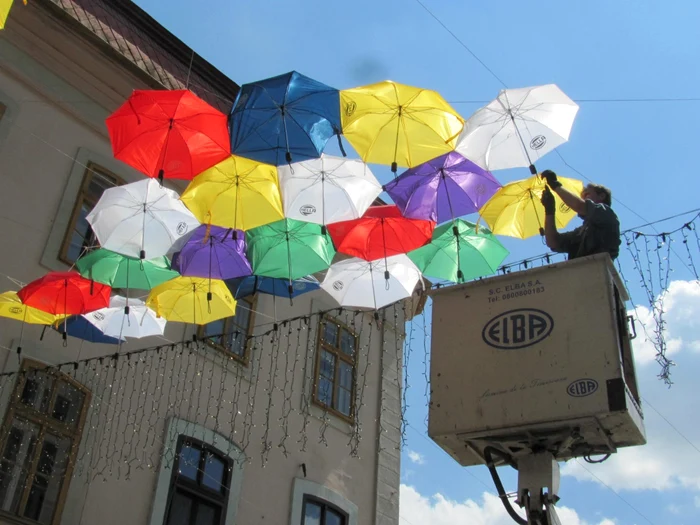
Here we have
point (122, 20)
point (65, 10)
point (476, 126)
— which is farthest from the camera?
point (122, 20)

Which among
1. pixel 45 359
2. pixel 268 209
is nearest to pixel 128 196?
pixel 268 209

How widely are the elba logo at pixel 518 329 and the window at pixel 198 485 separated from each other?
713 cm

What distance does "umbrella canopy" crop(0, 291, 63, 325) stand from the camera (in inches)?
374

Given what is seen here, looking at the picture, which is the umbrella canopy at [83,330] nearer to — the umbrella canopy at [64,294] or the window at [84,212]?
the umbrella canopy at [64,294]

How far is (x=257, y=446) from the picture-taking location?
483 inches

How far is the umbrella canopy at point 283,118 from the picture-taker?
792 cm

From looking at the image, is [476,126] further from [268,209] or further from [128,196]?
[128,196]

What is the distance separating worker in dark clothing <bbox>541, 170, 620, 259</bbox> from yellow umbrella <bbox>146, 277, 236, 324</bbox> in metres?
5.28

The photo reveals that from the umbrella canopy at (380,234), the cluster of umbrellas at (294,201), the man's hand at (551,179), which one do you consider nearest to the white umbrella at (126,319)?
the cluster of umbrellas at (294,201)

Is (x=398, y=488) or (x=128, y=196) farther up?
(x=128, y=196)

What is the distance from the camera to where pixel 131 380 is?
441 inches

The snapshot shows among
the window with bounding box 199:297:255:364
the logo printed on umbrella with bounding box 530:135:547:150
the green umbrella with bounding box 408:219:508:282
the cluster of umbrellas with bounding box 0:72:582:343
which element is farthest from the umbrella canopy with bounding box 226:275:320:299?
the logo printed on umbrella with bounding box 530:135:547:150

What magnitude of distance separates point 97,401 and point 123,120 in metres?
4.01

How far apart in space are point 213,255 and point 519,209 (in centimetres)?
345
